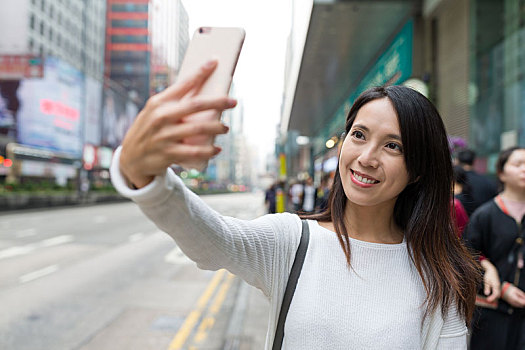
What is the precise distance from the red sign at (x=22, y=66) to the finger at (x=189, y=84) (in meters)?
49.5

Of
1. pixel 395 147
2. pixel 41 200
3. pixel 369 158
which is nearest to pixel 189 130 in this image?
pixel 369 158

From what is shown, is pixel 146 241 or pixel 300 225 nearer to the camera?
pixel 300 225

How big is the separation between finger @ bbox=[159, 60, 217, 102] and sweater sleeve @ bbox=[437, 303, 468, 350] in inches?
46.9

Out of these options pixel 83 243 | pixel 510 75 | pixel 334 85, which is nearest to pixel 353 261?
pixel 510 75

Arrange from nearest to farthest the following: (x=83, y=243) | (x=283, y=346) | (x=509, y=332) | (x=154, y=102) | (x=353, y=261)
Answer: (x=154, y=102) → (x=283, y=346) → (x=353, y=261) → (x=509, y=332) → (x=83, y=243)

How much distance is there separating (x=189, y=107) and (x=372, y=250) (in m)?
0.97

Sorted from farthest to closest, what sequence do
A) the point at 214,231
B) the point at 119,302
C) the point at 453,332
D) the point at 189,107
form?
the point at 119,302 → the point at 453,332 → the point at 214,231 → the point at 189,107

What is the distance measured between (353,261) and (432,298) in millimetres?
288

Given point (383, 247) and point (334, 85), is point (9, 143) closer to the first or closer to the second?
point (334, 85)

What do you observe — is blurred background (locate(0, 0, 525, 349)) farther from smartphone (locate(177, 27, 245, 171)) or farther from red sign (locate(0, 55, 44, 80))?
red sign (locate(0, 55, 44, 80))

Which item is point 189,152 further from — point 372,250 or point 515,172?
point 515,172

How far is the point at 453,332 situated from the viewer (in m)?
1.47

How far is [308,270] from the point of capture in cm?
140

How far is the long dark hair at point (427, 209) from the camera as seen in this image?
1454mm
